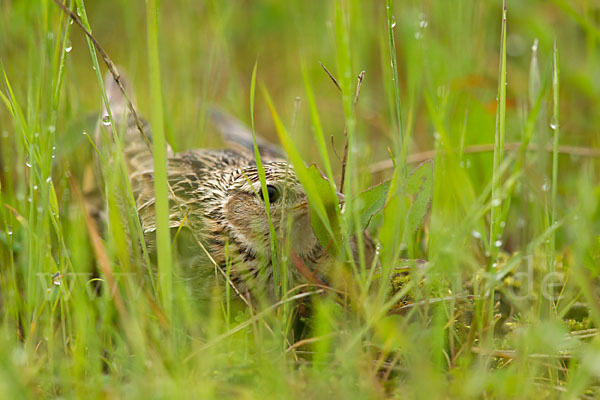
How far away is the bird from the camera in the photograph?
7.64 feet

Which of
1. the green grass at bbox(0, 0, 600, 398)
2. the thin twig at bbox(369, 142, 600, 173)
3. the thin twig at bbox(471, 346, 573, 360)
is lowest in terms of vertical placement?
the thin twig at bbox(471, 346, 573, 360)

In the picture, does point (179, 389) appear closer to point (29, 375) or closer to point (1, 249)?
point (29, 375)

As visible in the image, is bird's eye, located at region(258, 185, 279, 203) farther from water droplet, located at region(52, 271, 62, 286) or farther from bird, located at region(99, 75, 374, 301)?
water droplet, located at region(52, 271, 62, 286)

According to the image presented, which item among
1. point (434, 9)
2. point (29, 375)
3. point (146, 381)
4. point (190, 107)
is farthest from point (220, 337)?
point (434, 9)

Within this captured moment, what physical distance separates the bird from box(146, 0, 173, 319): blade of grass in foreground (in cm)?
33

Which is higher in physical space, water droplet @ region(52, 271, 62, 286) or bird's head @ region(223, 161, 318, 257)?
bird's head @ region(223, 161, 318, 257)

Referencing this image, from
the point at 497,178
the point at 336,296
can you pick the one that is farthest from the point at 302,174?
the point at 497,178

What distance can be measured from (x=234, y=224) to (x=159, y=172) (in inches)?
29.8

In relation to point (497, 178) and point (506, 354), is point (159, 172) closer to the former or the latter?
point (497, 178)

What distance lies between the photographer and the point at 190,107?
12.3 feet

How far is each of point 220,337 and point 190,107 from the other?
2186 millimetres

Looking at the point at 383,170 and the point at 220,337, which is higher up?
the point at 383,170

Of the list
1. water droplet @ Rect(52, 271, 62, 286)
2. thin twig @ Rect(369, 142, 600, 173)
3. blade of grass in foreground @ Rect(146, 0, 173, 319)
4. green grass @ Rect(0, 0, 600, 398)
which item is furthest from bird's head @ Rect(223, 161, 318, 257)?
thin twig @ Rect(369, 142, 600, 173)

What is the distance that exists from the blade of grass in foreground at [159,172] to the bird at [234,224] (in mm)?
328
